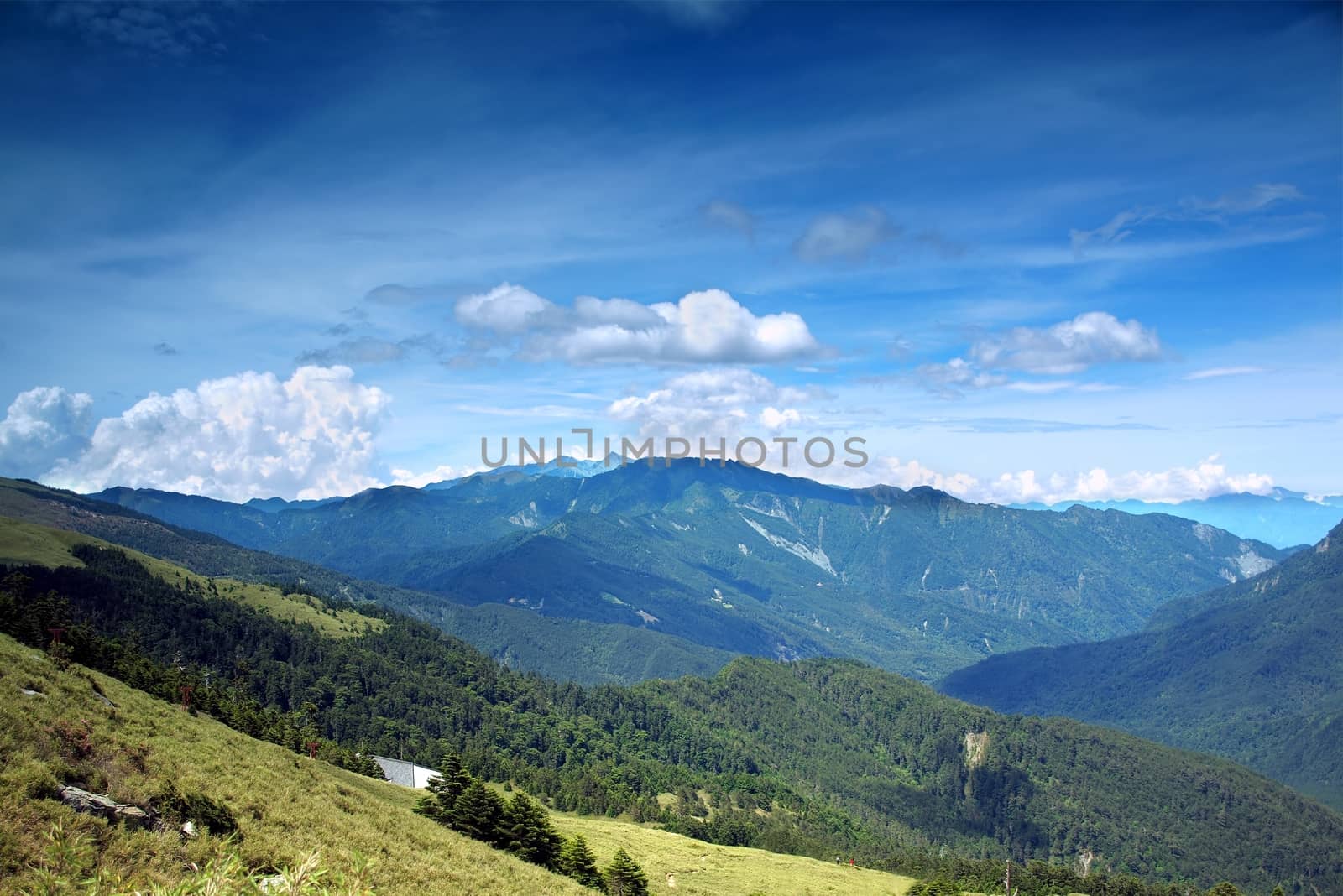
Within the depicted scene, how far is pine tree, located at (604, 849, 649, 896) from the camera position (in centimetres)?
6712

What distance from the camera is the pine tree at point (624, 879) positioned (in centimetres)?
6712

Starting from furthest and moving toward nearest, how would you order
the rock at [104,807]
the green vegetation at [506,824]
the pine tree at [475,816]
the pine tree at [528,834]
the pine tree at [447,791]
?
1. the pine tree at [528,834]
2. the pine tree at [447,791]
3. the green vegetation at [506,824]
4. the pine tree at [475,816]
5. the rock at [104,807]

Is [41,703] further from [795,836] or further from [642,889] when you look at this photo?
[795,836]

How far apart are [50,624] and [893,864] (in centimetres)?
16291

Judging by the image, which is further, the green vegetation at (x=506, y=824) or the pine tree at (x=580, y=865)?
the pine tree at (x=580, y=865)

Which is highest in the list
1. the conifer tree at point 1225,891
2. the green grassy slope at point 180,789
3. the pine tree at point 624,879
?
the green grassy slope at point 180,789

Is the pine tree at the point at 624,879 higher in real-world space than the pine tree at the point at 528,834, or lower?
lower

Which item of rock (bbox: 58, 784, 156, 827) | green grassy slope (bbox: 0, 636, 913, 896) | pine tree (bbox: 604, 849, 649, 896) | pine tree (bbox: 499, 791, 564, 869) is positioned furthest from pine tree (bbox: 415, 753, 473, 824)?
rock (bbox: 58, 784, 156, 827)

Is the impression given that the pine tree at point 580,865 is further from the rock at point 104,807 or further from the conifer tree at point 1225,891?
the conifer tree at point 1225,891

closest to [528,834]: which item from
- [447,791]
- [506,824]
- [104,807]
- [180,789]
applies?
[506,824]

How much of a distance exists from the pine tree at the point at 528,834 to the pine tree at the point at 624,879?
5102 millimetres

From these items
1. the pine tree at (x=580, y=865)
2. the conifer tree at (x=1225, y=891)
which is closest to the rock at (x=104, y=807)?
the pine tree at (x=580, y=865)

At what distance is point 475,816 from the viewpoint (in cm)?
6147

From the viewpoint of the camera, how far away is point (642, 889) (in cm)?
7006
